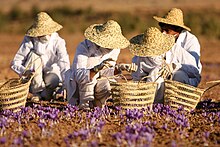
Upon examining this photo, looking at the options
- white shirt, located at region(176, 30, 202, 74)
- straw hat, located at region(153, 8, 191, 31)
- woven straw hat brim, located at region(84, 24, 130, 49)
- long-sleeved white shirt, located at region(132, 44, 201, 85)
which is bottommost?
long-sleeved white shirt, located at region(132, 44, 201, 85)

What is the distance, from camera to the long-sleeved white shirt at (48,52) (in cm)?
1009

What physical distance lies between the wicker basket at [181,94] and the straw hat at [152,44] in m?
0.47

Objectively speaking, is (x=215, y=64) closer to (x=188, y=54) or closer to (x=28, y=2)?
(x=188, y=54)

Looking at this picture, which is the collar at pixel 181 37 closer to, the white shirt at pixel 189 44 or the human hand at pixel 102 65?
the white shirt at pixel 189 44

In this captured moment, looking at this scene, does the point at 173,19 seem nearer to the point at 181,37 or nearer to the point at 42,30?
the point at 181,37

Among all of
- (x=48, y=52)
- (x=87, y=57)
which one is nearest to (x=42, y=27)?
(x=48, y=52)

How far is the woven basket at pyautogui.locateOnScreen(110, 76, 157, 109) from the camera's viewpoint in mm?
8180

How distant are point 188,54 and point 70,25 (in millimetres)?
25840

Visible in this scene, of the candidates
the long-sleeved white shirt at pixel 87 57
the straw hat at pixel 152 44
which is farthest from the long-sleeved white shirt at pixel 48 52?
the straw hat at pixel 152 44

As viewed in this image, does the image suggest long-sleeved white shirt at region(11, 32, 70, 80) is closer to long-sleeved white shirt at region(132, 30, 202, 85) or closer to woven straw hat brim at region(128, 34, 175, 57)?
long-sleeved white shirt at region(132, 30, 202, 85)

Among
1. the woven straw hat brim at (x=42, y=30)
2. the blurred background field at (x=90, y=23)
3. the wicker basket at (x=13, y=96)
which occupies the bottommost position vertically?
the wicker basket at (x=13, y=96)

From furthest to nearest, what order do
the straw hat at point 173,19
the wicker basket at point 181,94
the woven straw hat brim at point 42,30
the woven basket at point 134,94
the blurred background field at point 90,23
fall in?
the blurred background field at point 90,23
the woven straw hat brim at point 42,30
the straw hat at point 173,19
the wicker basket at point 181,94
the woven basket at point 134,94

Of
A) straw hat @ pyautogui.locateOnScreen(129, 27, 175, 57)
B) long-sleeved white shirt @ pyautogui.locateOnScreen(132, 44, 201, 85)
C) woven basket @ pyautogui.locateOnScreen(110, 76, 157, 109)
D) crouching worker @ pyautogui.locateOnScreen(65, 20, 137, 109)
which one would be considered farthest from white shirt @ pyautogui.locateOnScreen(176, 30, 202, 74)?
woven basket @ pyautogui.locateOnScreen(110, 76, 157, 109)

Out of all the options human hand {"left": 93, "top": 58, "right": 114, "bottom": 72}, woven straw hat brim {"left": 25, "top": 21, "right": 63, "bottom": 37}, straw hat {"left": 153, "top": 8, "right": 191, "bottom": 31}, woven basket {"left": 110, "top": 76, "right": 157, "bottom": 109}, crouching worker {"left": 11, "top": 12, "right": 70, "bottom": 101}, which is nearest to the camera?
human hand {"left": 93, "top": 58, "right": 114, "bottom": 72}
